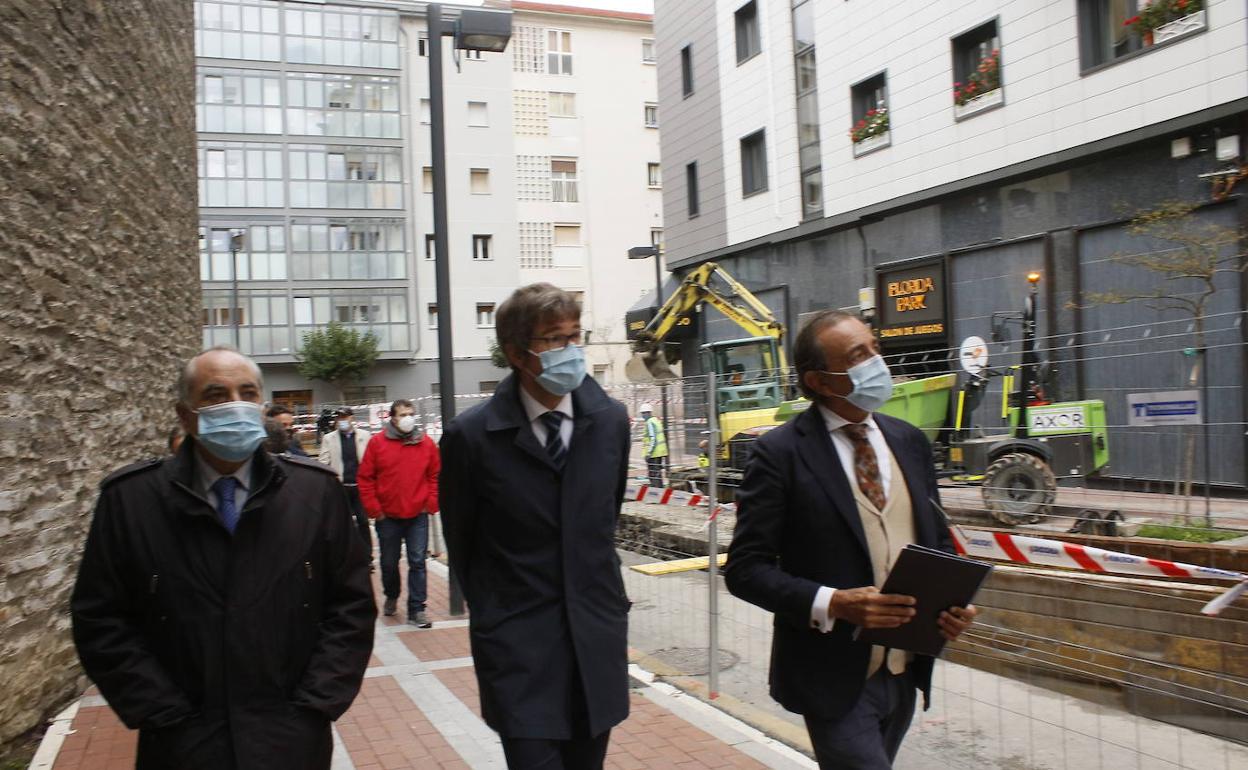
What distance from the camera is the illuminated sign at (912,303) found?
17.5m

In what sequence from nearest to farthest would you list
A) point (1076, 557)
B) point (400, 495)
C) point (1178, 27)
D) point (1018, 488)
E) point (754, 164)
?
point (1076, 557)
point (400, 495)
point (1018, 488)
point (1178, 27)
point (754, 164)

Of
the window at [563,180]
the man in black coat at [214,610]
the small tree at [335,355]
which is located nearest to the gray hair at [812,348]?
the man in black coat at [214,610]

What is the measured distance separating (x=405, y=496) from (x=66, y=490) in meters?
2.78

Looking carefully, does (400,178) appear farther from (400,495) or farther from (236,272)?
(400,495)

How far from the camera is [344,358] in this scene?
124 ft

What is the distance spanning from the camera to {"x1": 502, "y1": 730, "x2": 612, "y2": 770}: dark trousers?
272 cm

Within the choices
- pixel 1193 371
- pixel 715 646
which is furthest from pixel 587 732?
pixel 1193 371

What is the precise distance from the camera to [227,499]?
267cm

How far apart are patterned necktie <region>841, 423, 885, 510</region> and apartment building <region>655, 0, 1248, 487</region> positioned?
4.69m

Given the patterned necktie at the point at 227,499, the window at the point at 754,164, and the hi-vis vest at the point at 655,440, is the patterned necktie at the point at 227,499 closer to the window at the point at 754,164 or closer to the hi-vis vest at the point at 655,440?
the hi-vis vest at the point at 655,440

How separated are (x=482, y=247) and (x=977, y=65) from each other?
94.1ft

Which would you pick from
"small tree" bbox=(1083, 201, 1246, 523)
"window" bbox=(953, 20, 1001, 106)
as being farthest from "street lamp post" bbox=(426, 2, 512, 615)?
"window" bbox=(953, 20, 1001, 106)

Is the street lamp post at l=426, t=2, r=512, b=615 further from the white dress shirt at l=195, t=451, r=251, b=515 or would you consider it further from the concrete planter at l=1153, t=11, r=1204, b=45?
the concrete planter at l=1153, t=11, r=1204, b=45

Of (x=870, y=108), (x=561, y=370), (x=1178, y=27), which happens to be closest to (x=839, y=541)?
(x=561, y=370)
